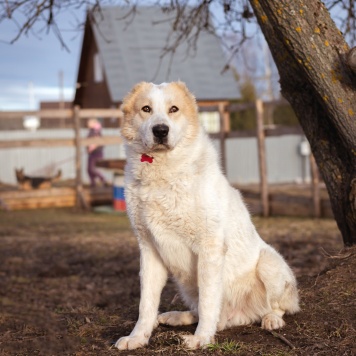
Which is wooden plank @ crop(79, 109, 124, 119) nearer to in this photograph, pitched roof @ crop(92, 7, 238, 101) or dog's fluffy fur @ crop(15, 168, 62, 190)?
dog's fluffy fur @ crop(15, 168, 62, 190)

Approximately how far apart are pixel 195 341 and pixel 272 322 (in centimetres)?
69

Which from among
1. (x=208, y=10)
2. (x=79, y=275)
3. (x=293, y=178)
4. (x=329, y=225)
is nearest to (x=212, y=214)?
(x=208, y=10)

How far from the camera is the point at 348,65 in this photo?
482 cm

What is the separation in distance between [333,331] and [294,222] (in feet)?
26.4

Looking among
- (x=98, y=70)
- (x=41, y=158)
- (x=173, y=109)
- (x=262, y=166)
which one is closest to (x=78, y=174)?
(x=262, y=166)

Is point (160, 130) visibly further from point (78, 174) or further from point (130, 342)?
point (78, 174)

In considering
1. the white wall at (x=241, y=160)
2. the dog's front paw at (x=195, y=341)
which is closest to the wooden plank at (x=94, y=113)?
the white wall at (x=241, y=160)

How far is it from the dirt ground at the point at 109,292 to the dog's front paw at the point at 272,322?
5 cm

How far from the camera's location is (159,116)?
414cm

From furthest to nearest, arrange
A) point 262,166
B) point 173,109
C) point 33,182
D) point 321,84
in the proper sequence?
point 33,182 → point 262,166 → point 321,84 → point 173,109

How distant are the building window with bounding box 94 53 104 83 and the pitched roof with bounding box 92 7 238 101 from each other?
1.62 m

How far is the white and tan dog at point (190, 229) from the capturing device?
4.08 m

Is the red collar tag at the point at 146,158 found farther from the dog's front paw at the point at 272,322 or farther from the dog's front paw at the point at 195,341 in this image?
the dog's front paw at the point at 272,322

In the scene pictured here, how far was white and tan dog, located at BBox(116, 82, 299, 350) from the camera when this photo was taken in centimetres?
408
